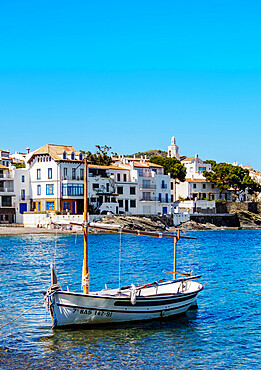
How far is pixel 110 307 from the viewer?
2088 centimetres

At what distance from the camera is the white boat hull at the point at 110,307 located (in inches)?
797

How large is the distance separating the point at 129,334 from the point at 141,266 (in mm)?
22395

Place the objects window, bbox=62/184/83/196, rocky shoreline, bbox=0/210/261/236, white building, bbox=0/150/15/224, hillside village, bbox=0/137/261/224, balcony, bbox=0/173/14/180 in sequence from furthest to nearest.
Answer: balcony, bbox=0/173/14/180
white building, bbox=0/150/15/224
hillside village, bbox=0/137/261/224
window, bbox=62/184/83/196
rocky shoreline, bbox=0/210/261/236

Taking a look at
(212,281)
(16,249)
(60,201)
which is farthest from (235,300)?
(60,201)

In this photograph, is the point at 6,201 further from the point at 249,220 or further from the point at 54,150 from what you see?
the point at 249,220

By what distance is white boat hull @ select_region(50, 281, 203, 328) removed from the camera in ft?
66.4

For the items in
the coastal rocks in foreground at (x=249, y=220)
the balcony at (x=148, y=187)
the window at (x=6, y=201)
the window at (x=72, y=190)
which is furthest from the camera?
the coastal rocks in foreground at (x=249, y=220)

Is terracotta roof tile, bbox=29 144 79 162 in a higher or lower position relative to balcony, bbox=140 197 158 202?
higher

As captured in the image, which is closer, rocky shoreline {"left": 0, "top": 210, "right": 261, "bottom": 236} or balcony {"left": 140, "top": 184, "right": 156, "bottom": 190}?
rocky shoreline {"left": 0, "top": 210, "right": 261, "bottom": 236}

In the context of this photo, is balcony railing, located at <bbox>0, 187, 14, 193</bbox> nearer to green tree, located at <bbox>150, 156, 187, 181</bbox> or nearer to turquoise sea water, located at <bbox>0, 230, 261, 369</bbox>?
green tree, located at <bbox>150, 156, 187, 181</bbox>

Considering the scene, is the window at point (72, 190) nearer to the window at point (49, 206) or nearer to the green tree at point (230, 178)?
the window at point (49, 206)

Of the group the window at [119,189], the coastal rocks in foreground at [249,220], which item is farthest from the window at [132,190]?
the coastal rocks in foreground at [249,220]

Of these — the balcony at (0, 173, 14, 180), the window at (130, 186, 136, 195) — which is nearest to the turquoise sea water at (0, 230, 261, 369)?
the balcony at (0, 173, 14, 180)

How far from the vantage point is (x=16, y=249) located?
56.3 meters
